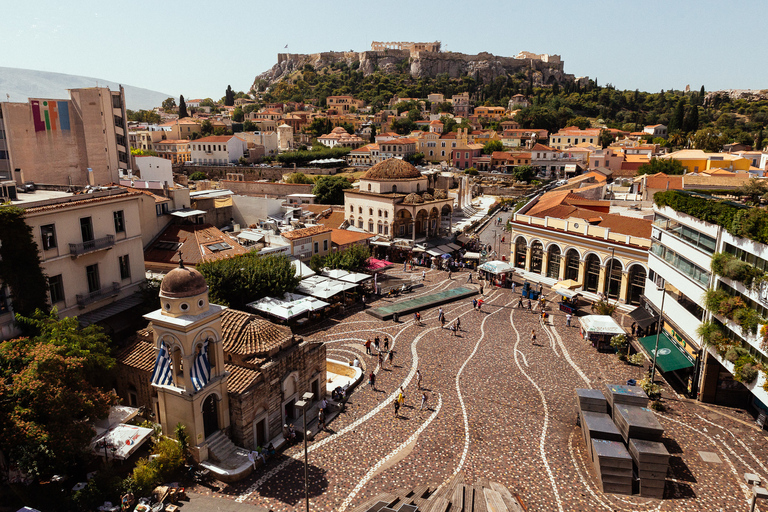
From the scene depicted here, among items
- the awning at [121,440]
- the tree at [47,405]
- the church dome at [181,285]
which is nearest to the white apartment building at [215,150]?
the tree at [47,405]

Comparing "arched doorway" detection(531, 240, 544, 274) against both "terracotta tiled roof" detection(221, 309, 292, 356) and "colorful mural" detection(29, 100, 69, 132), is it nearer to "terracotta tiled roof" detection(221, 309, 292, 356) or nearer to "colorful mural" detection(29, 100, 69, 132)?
"terracotta tiled roof" detection(221, 309, 292, 356)

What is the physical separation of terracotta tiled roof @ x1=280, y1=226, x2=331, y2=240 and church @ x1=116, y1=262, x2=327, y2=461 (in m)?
15.9

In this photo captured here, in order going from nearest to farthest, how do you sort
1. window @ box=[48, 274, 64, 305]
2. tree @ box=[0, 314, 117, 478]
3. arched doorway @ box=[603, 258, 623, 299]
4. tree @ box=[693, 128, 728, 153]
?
tree @ box=[0, 314, 117, 478]
window @ box=[48, 274, 64, 305]
arched doorway @ box=[603, 258, 623, 299]
tree @ box=[693, 128, 728, 153]

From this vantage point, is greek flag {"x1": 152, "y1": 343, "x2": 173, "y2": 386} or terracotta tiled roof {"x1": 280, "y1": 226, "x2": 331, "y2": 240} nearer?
greek flag {"x1": 152, "y1": 343, "x2": 173, "y2": 386}

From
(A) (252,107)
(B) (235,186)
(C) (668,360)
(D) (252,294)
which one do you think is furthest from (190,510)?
(A) (252,107)

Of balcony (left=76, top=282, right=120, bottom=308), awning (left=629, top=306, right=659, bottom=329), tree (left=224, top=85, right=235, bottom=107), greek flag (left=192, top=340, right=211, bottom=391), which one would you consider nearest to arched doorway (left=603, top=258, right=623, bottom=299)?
awning (left=629, top=306, right=659, bottom=329)

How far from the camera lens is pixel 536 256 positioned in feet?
129

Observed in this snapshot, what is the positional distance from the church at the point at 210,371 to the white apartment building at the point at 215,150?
82163 millimetres

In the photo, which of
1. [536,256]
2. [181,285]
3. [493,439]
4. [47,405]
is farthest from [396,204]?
[47,405]

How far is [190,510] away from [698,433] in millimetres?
17540

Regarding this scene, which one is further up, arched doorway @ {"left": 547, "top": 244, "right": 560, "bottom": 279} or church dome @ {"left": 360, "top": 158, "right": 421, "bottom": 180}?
church dome @ {"left": 360, "top": 158, "right": 421, "bottom": 180}

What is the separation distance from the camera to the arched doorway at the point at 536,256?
3872 cm

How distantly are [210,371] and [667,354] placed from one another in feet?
66.3

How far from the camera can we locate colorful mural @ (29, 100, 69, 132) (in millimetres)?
37062
